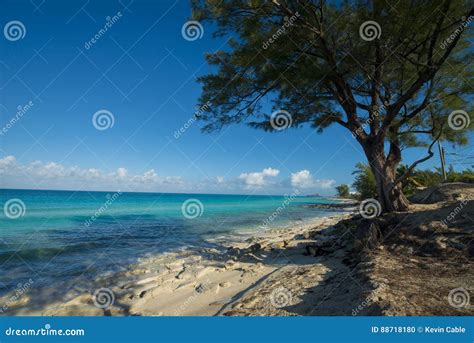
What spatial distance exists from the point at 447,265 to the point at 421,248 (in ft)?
3.45

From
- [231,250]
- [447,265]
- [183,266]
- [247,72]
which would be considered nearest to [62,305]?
[183,266]

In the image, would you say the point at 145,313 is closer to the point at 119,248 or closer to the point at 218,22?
the point at 119,248
